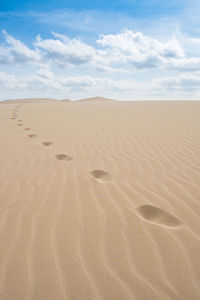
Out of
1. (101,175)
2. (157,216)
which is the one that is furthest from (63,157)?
Result: (157,216)

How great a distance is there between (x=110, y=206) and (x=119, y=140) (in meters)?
3.05

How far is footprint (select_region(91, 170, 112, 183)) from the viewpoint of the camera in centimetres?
297

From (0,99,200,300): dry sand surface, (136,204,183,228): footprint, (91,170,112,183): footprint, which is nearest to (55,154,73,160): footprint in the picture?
(0,99,200,300): dry sand surface

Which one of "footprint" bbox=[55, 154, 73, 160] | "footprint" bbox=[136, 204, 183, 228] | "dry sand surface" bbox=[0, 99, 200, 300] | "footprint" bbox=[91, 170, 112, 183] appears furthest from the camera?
"footprint" bbox=[55, 154, 73, 160]

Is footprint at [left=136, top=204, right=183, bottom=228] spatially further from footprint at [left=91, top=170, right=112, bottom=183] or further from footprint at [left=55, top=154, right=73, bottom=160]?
footprint at [left=55, top=154, right=73, bottom=160]

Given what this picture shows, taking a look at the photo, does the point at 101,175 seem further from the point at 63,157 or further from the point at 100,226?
the point at 100,226

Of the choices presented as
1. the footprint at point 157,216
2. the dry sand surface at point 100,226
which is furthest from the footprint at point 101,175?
the footprint at point 157,216

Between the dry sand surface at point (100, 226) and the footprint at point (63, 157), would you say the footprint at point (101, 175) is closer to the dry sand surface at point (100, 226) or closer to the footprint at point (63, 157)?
the dry sand surface at point (100, 226)

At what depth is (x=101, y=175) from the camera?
3.14 metres

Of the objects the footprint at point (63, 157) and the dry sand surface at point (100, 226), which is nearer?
the dry sand surface at point (100, 226)

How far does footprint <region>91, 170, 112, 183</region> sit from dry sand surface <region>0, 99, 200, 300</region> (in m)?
0.01

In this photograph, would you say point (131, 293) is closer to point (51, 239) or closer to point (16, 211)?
point (51, 239)

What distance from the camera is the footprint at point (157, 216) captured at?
195cm

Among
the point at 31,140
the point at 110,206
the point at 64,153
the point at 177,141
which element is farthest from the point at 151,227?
the point at 31,140
